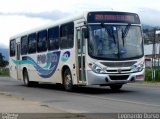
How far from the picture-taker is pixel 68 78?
21953 millimetres

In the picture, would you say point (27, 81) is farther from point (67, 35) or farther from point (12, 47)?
point (67, 35)

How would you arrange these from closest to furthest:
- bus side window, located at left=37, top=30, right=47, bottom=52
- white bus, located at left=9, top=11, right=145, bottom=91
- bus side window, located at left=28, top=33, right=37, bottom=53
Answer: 1. white bus, located at left=9, top=11, right=145, bottom=91
2. bus side window, located at left=37, top=30, right=47, bottom=52
3. bus side window, located at left=28, top=33, right=37, bottom=53

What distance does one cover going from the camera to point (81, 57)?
2053 centimetres

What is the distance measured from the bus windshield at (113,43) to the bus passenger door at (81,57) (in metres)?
0.52

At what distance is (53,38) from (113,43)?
4569mm

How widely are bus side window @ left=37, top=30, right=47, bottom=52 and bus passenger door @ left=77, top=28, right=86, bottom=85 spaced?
14.8 ft

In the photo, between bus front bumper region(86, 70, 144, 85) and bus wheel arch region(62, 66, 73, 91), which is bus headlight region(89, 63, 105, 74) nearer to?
bus front bumper region(86, 70, 144, 85)

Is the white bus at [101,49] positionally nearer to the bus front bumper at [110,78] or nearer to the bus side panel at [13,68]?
the bus front bumper at [110,78]

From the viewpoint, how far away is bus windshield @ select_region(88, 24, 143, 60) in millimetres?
20000

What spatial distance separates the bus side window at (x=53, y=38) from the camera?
76.5 feet

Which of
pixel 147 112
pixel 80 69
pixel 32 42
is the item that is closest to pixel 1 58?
pixel 32 42

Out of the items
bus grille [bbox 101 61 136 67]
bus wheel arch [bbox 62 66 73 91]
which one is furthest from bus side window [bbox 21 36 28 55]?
bus grille [bbox 101 61 136 67]

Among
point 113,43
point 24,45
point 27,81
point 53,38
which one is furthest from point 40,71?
point 113,43

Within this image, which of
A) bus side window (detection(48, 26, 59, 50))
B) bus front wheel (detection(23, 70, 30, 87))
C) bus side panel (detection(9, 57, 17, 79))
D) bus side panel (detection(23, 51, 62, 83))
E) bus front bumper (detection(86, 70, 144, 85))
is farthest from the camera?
bus side panel (detection(9, 57, 17, 79))
